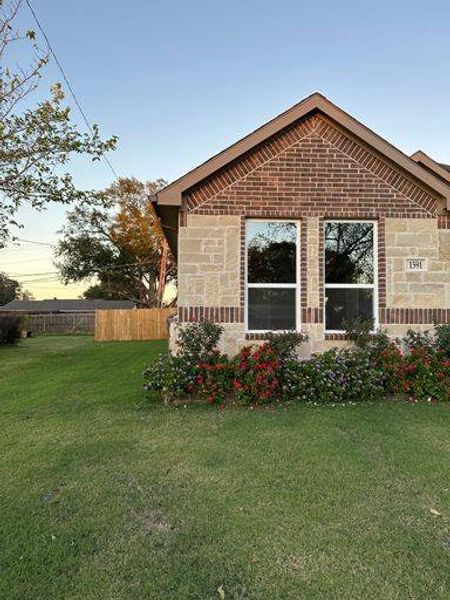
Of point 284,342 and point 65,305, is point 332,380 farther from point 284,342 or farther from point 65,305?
point 65,305

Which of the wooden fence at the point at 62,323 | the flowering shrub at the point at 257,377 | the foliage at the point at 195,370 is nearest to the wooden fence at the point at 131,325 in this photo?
the wooden fence at the point at 62,323

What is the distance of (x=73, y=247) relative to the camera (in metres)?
38.8

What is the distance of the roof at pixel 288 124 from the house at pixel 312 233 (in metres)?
0.02

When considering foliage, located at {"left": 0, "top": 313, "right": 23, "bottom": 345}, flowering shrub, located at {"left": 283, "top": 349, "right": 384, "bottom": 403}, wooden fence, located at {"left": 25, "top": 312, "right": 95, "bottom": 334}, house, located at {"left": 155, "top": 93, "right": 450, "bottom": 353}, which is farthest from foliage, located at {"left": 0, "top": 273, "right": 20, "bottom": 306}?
flowering shrub, located at {"left": 283, "top": 349, "right": 384, "bottom": 403}

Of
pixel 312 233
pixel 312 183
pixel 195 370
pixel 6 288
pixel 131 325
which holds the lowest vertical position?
pixel 195 370

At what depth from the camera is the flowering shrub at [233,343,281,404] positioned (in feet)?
22.4

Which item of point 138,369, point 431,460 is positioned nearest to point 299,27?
point 138,369

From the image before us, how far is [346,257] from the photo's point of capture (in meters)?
8.23

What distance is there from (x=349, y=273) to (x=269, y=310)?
159cm

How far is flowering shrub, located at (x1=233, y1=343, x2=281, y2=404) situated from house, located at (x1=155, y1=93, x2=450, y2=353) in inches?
29.8

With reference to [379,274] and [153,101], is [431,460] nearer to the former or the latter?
[379,274]

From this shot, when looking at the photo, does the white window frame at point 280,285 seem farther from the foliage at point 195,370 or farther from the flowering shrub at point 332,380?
the flowering shrub at point 332,380

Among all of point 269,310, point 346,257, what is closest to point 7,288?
point 269,310

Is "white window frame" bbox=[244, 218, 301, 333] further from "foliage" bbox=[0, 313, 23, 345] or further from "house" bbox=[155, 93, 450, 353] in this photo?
"foliage" bbox=[0, 313, 23, 345]
